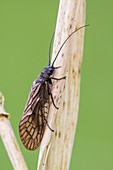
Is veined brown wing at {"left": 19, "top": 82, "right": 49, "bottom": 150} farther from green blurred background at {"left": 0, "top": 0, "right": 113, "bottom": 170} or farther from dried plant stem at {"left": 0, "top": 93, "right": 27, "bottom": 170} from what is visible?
green blurred background at {"left": 0, "top": 0, "right": 113, "bottom": 170}

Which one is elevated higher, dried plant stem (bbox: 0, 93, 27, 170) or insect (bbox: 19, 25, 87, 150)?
insect (bbox: 19, 25, 87, 150)

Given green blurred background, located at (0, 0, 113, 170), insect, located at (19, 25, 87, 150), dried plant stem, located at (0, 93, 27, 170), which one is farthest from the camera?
green blurred background, located at (0, 0, 113, 170)

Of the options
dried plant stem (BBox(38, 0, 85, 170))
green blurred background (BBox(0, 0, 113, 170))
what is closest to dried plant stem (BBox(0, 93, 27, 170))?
dried plant stem (BBox(38, 0, 85, 170))

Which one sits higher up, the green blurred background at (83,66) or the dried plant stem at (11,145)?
the green blurred background at (83,66)

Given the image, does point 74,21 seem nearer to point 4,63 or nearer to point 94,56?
point 94,56

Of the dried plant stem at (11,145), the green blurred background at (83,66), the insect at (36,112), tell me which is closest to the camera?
the dried plant stem at (11,145)

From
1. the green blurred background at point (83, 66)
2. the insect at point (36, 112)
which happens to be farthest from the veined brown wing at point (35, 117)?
the green blurred background at point (83, 66)

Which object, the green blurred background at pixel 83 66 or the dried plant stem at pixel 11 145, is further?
the green blurred background at pixel 83 66

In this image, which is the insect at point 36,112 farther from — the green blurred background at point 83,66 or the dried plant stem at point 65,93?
the green blurred background at point 83,66
